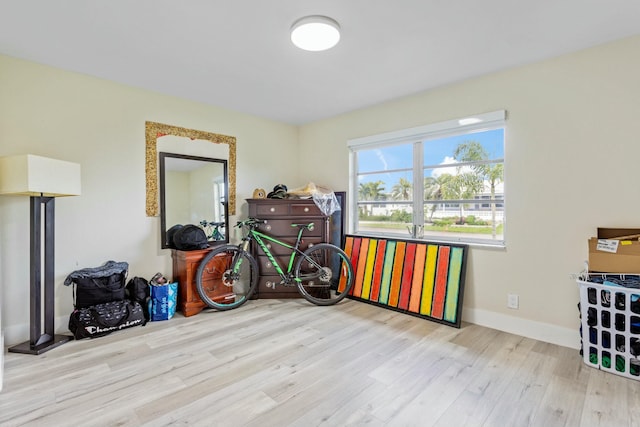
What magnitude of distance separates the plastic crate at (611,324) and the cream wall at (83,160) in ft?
12.2

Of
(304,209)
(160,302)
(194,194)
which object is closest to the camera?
(160,302)

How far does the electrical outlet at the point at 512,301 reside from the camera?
272 cm

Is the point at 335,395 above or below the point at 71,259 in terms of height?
below

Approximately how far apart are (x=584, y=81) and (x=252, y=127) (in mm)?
3396

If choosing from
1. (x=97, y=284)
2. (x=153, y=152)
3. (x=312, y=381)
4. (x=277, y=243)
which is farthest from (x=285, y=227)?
(x=312, y=381)

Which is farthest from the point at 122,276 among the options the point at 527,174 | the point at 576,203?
the point at 576,203

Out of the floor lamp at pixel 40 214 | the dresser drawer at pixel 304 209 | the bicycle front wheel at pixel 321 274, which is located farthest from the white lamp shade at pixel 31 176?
the bicycle front wheel at pixel 321 274

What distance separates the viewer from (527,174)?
265 cm

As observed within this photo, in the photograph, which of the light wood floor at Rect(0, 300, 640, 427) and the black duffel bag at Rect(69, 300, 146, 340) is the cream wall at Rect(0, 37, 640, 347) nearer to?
the black duffel bag at Rect(69, 300, 146, 340)

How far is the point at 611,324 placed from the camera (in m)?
2.02

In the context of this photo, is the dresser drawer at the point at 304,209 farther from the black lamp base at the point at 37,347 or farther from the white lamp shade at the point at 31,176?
the black lamp base at the point at 37,347

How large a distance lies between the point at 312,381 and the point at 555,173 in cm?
247

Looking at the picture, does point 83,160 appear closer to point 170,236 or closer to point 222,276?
point 170,236

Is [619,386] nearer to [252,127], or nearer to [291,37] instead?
[291,37]
